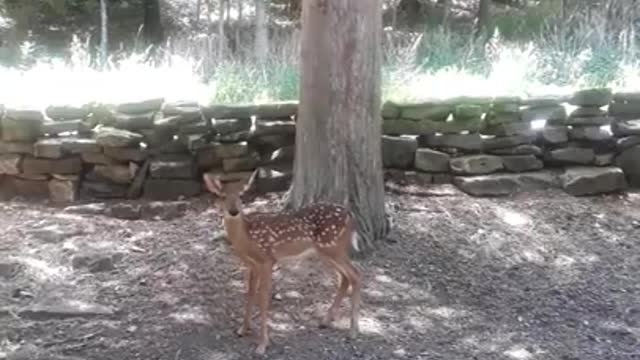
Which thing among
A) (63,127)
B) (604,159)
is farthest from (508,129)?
(63,127)

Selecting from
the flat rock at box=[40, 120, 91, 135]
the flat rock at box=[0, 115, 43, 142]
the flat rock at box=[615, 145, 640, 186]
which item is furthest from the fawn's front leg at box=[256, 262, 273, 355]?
the flat rock at box=[615, 145, 640, 186]

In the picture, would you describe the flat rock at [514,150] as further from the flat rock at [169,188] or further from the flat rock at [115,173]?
the flat rock at [115,173]

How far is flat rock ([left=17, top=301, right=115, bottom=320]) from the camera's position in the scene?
4.89 meters

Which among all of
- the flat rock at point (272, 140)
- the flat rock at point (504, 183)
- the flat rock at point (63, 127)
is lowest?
the flat rock at point (504, 183)

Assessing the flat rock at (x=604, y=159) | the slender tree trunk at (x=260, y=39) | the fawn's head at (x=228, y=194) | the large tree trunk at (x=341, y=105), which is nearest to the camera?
the fawn's head at (x=228, y=194)

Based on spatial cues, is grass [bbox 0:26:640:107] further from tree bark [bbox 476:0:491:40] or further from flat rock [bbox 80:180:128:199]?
tree bark [bbox 476:0:491:40]

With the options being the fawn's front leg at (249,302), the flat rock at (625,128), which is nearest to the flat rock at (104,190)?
the fawn's front leg at (249,302)

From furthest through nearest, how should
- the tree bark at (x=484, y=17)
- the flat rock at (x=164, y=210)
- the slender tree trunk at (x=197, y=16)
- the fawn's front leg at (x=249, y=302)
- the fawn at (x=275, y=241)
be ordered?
the slender tree trunk at (x=197, y=16)
the tree bark at (x=484, y=17)
the flat rock at (x=164, y=210)
the fawn's front leg at (x=249, y=302)
the fawn at (x=275, y=241)

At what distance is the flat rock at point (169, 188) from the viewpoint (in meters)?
6.70

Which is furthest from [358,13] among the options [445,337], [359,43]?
[445,337]

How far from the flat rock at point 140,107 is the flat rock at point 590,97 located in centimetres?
322

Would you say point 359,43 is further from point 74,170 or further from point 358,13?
point 74,170

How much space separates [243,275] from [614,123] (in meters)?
3.40

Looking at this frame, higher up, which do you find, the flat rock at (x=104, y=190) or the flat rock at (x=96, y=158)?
the flat rock at (x=96, y=158)
